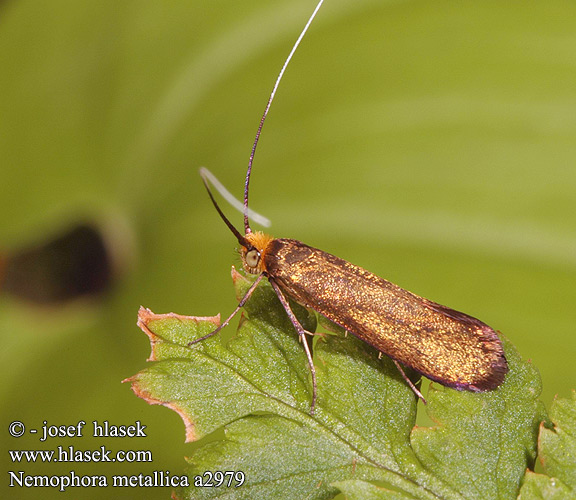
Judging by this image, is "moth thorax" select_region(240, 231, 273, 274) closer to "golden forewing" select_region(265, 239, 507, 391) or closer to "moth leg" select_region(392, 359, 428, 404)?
"golden forewing" select_region(265, 239, 507, 391)

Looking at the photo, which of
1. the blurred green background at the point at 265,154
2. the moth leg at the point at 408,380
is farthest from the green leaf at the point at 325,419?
the blurred green background at the point at 265,154

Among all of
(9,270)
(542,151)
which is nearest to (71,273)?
(9,270)

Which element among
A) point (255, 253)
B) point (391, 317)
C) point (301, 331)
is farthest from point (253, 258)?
point (391, 317)

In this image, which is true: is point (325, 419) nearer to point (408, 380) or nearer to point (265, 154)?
point (408, 380)

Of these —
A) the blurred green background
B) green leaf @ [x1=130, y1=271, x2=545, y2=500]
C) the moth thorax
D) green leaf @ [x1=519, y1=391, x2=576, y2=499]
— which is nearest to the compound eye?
the moth thorax

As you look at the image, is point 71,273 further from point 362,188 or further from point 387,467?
point 387,467

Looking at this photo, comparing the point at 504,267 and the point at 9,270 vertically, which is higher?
the point at 504,267

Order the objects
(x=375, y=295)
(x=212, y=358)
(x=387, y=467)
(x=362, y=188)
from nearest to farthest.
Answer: (x=387, y=467) → (x=212, y=358) → (x=375, y=295) → (x=362, y=188)

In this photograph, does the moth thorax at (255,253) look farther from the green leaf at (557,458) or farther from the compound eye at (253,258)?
the green leaf at (557,458)
